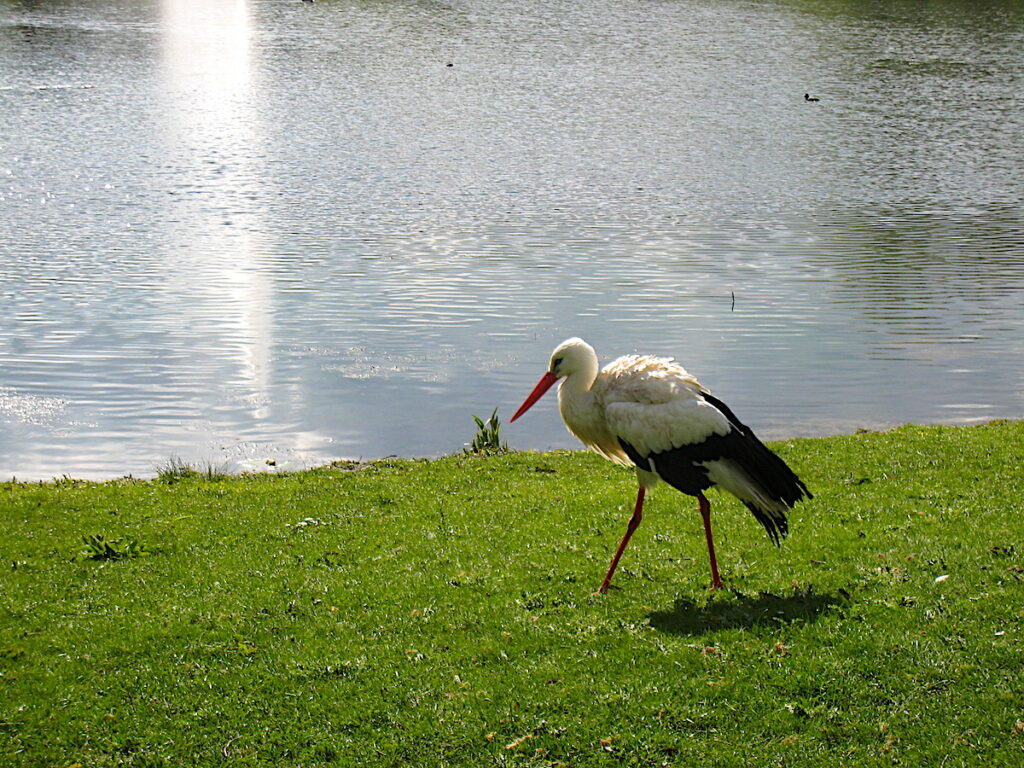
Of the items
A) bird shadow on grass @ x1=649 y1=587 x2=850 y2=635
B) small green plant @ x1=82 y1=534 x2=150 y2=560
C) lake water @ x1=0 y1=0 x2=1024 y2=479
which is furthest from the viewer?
lake water @ x1=0 y1=0 x2=1024 y2=479

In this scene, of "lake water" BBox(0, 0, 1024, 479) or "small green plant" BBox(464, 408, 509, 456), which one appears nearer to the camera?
"small green plant" BBox(464, 408, 509, 456)

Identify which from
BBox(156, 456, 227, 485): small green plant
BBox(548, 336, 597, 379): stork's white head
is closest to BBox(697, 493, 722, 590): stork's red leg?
BBox(548, 336, 597, 379): stork's white head

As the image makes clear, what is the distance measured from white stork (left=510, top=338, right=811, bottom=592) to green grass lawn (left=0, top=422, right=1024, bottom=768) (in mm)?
725

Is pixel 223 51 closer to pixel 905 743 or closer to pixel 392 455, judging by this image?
pixel 392 455

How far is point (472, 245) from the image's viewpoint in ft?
94.2

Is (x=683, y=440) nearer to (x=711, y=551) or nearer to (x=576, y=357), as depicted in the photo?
(x=711, y=551)

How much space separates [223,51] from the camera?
237 ft

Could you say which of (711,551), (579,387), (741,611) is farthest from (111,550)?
(741,611)

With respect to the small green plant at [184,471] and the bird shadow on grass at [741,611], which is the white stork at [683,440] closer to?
the bird shadow on grass at [741,611]

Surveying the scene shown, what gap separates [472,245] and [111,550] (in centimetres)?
1901

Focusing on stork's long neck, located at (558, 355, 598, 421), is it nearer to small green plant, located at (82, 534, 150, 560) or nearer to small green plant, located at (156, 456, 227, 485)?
small green plant, located at (82, 534, 150, 560)

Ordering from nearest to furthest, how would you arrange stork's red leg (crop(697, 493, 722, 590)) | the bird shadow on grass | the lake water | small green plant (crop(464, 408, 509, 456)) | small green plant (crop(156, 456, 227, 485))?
the bird shadow on grass → stork's red leg (crop(697, 493, 722, 590)) → small green plant (crop(156, 456, 227, 485)) → small green plant (crop(464, 408, 509, 456)) → the lake water

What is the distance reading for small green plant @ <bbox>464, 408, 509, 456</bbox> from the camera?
15.5 m

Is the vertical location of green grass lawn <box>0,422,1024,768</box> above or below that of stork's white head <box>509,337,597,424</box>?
below
